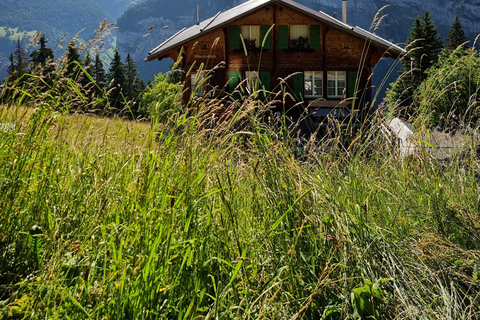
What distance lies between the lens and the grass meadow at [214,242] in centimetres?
173

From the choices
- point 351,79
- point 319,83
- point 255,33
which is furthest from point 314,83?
point 255,33

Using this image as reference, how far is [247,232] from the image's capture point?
2.26m

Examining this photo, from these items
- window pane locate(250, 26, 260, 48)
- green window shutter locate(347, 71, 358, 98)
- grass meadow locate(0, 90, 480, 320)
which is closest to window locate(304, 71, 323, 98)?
green window shutter locate(347, 71, 358, 98)

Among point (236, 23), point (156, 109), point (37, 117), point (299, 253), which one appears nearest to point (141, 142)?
point (37, 117)

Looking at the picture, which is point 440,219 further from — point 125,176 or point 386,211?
point 125,176

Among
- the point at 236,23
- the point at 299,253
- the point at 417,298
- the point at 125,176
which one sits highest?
the point at 236,23

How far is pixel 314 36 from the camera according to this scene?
23.4 meters

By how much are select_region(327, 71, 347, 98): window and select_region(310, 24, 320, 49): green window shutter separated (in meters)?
1.67

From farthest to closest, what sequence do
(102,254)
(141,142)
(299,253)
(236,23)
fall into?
(236,23) → (141,142) → (299,253) → (102,254)

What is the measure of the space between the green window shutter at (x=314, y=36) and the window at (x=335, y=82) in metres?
1.67

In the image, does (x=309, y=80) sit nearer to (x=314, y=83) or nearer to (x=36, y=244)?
(x=314, y=83)

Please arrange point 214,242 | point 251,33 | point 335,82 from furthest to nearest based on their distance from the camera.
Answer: point 335,82, point 251,33, point 214,242

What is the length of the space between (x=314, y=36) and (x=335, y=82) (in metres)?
2.45

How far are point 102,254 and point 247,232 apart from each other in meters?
0.67
